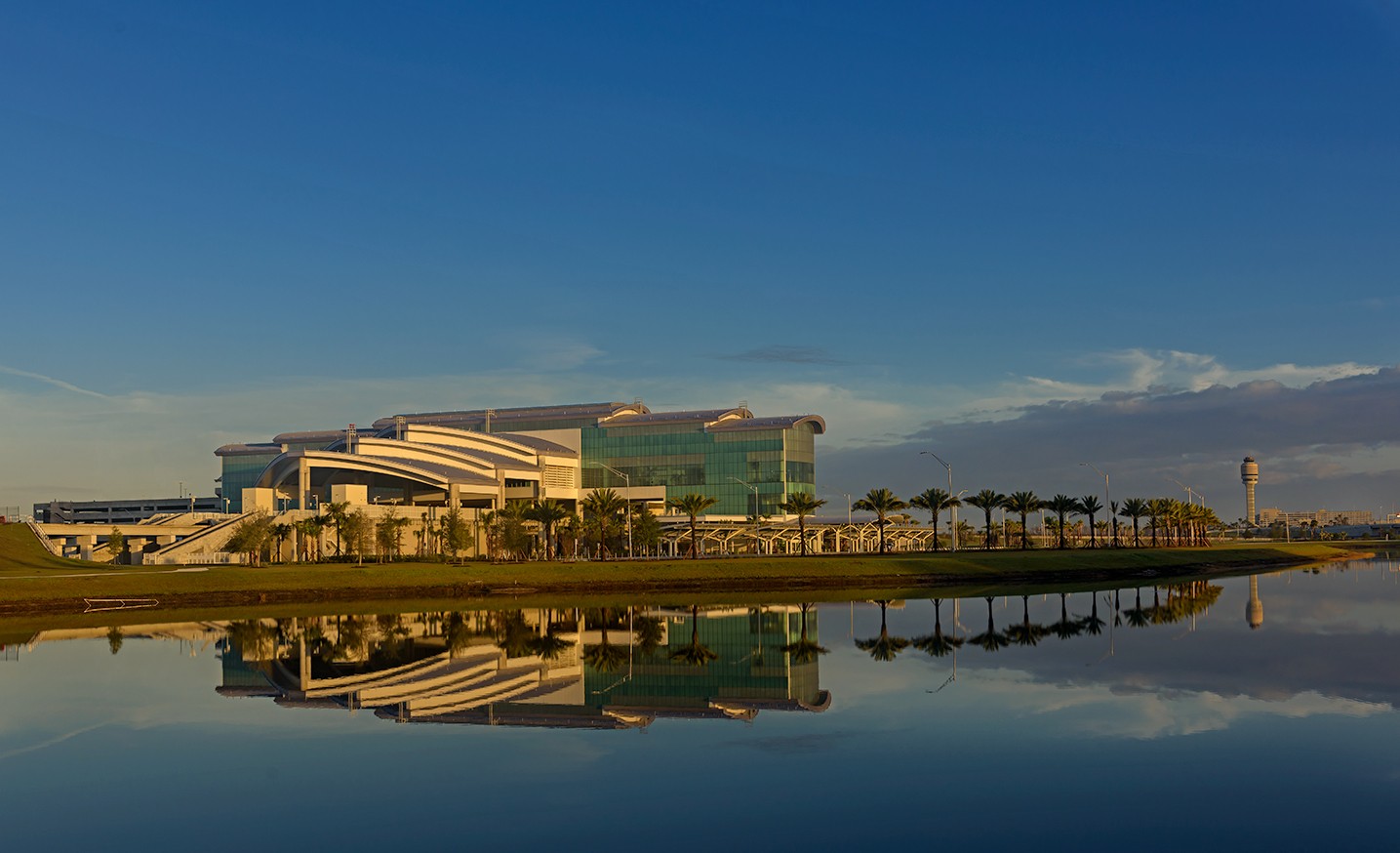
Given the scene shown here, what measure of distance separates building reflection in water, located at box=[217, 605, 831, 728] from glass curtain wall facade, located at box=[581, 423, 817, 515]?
326 ft

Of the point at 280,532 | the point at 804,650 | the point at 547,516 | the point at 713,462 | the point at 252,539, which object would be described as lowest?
the point at 804,650

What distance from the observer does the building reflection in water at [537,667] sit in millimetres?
36469

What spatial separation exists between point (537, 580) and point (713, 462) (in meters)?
76.3

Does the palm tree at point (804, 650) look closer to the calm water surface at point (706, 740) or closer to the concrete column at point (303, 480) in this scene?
the calm water surface at point (706, 740)

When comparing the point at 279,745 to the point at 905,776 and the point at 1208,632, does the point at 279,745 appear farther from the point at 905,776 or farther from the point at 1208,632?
the point at 1208,632

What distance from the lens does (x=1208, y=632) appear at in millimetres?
58219

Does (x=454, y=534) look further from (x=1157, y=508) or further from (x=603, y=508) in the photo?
(x=1157, y=508)

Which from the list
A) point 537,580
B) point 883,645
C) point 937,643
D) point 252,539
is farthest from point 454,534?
point 937,643

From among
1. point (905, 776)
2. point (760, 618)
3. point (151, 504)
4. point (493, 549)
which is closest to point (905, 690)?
point (905, 776)

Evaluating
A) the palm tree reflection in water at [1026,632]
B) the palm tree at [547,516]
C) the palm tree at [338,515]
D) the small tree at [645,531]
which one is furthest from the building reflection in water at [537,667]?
the small tree at [645,531]

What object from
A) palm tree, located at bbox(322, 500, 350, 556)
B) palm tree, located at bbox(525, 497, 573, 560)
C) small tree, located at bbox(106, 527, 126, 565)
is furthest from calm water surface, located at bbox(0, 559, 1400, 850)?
palm tree, located at bbox(525, 497, 573, 560)

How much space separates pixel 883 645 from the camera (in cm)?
5362

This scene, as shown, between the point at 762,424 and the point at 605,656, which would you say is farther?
the point at 762,424

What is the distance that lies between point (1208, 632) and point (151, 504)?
171m
